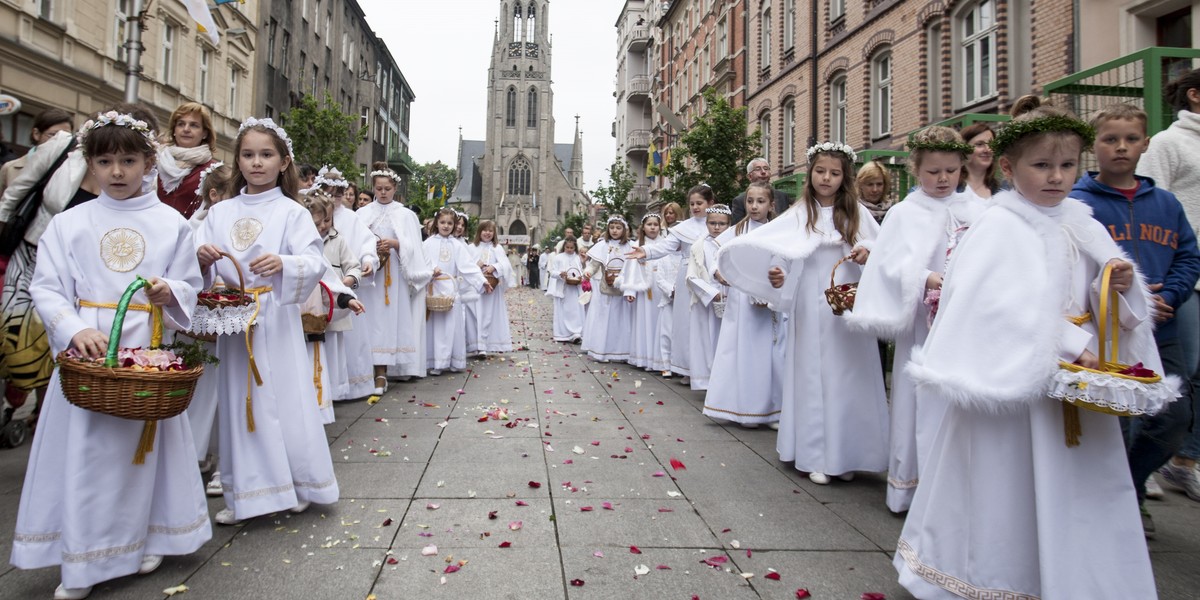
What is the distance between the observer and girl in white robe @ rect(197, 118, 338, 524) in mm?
3867

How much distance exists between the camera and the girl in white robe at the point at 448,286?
10.0 metres

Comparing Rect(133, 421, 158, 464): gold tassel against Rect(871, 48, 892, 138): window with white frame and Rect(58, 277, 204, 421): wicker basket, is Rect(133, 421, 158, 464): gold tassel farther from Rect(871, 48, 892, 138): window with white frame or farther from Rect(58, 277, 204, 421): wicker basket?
Rect(871, 48, 892, 138): window with white frame

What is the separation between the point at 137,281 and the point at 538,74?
94738 millimetres

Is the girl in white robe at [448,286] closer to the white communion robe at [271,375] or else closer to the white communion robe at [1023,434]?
the white communion robe at [271,375]

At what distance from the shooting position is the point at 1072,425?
261 centimetres

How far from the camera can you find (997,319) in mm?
2707

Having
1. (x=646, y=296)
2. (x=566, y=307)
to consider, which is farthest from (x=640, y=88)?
(x=646, y=296)

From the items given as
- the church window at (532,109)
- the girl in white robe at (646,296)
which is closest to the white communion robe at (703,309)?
the girl in white robe at (646,296)

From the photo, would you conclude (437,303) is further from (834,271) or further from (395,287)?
(834,271)

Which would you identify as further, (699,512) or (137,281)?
(699,512)

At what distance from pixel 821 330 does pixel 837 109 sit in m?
17.9

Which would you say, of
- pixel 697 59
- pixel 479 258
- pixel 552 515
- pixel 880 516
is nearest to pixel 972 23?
pixel 479 258

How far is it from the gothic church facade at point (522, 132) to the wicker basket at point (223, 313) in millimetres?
92400

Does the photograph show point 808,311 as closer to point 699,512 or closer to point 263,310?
point 699,512
